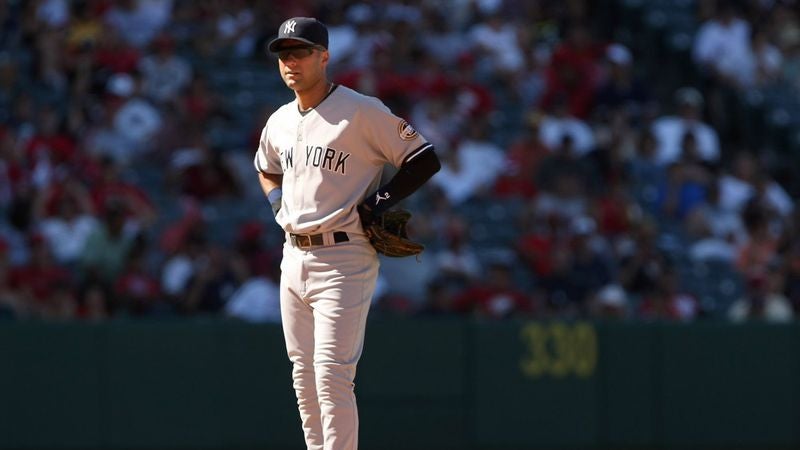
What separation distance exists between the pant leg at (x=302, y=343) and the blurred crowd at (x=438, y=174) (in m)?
5.67

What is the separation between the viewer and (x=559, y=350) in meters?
12.2

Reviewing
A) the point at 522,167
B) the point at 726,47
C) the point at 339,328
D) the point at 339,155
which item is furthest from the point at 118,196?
the point at 726,47

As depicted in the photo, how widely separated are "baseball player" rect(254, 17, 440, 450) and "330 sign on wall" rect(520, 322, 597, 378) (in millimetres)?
5855

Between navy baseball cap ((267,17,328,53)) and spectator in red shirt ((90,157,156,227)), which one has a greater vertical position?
navy baseball cap ((267,17,328,53))

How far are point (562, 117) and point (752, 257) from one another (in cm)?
232

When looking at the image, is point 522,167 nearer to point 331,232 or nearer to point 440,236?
point 440,236

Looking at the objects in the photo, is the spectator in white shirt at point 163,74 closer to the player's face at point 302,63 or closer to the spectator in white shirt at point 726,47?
the spectator in white shirt at point 726,47

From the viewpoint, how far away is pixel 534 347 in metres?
12.2

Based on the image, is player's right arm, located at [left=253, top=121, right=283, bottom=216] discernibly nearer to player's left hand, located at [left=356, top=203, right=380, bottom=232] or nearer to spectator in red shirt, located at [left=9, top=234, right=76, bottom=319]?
player's left hand, located at [left=356, top=203, right=380, bottom=232]

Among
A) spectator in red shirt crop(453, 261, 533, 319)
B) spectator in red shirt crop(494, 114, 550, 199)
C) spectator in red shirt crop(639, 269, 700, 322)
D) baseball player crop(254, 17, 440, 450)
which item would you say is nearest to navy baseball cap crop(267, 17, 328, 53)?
baseball player crop(254, 17, 440, 450)

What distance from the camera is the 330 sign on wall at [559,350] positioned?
12164 millimetres

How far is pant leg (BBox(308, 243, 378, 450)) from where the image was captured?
6152 mm

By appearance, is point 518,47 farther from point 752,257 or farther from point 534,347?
point 534,347

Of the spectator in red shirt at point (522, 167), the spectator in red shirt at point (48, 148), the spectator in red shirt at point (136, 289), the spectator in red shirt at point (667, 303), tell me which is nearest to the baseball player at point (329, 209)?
the spectator in red shirt at point (136, 289)
